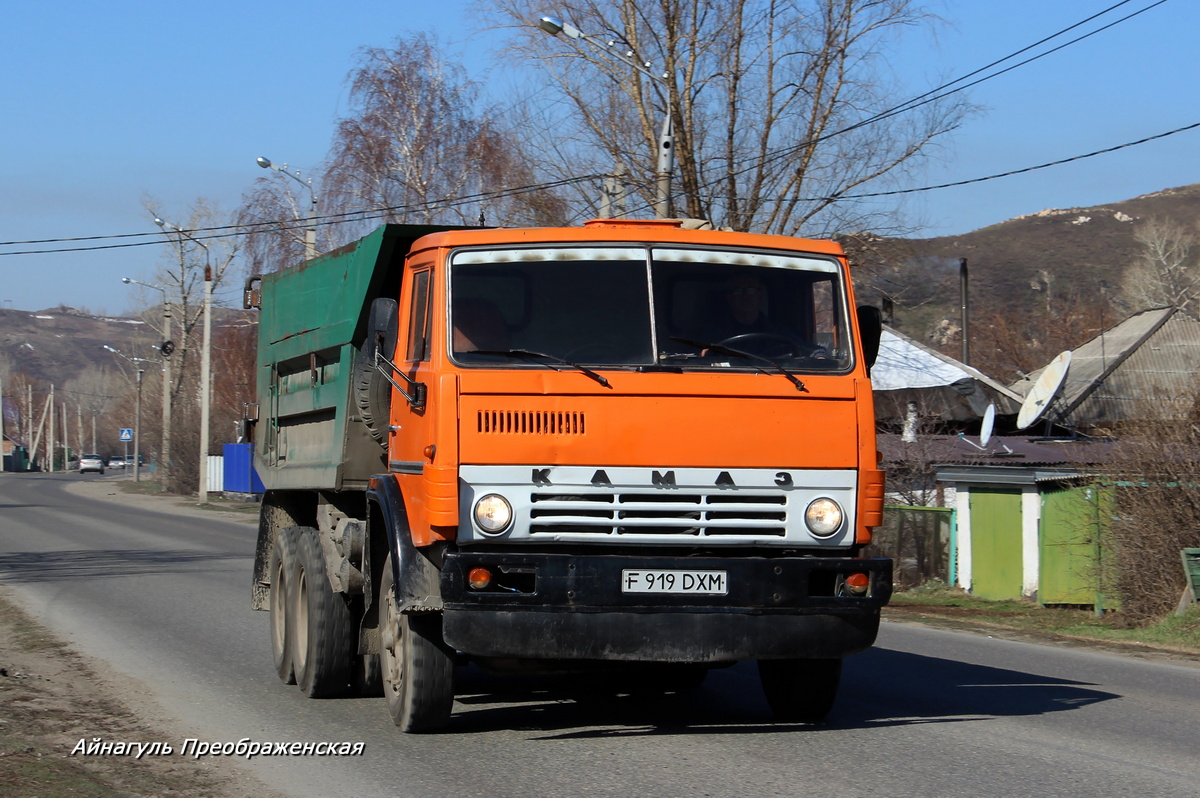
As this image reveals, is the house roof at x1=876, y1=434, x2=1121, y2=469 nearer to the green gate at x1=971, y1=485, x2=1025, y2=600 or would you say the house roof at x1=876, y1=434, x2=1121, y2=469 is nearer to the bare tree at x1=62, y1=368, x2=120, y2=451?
the green gate at x1=971, y1=485, x2=1025, y2=600

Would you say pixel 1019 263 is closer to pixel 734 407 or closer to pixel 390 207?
pixel 390 207

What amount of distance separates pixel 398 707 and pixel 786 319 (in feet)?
9.36

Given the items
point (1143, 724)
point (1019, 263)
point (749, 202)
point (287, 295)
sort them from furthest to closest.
Result: point (1019, 263), point (749, 202), point (287, 295), point (1143, 724)

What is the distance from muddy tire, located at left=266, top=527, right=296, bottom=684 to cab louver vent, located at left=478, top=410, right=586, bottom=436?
3.32 metres

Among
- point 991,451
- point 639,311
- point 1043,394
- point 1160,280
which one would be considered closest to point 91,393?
point 1160,280

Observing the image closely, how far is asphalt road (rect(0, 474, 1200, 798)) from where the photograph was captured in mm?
5980

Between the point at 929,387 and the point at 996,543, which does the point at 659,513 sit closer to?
the point at 996,543

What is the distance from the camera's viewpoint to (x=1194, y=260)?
353 feet

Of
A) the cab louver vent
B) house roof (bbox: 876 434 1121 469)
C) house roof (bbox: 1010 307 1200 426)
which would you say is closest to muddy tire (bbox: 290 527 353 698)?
the cab louver vent

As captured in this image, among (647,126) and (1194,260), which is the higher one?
(1194,260)

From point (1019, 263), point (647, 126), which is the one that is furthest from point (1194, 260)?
point (647, 126)

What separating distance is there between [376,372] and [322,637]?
185 cm

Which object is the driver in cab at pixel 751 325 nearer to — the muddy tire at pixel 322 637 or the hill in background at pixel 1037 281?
the muddy tire at pixel 322 637

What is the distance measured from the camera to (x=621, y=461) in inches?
252
